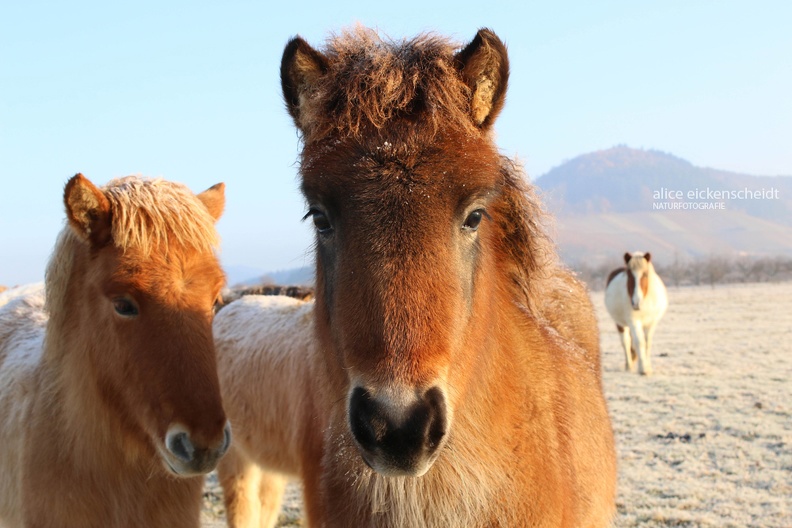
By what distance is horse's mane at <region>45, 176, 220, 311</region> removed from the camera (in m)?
→ 3.23

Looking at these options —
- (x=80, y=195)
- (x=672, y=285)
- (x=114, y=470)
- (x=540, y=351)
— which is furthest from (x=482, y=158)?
(x=672, y=285)

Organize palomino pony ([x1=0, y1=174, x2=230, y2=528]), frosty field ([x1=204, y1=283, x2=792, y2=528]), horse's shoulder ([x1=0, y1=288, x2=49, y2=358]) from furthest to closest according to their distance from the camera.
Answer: frosty field ([x1=204, y1=283, x2=792, y2=528])
horse's shoulder ([x1=0, y1=288, x2=49, y2=358])
palomino pony ([x1=0, y1=174, x2=230, y2=528])

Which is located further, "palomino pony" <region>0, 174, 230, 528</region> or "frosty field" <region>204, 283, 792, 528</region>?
"frosty field" <region>204, 283, 792, 528</region>

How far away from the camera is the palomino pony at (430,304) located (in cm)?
183

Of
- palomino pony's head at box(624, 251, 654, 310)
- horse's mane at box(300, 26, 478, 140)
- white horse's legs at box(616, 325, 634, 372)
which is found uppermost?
horse's mane at box(300, 26, 478, 140)

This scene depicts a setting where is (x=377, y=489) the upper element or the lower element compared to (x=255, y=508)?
upper

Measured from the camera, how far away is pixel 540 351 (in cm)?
277

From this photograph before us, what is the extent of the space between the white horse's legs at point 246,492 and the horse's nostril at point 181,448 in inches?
107

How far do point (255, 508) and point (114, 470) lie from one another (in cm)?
252

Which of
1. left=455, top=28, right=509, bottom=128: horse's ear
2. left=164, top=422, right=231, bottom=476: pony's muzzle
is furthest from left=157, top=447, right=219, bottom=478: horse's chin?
left=455, top=28, right=509, bottom=128: horse's ear

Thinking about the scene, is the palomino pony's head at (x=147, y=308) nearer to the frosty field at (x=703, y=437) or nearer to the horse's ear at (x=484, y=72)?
the horse's ear at (x=484, y=72)

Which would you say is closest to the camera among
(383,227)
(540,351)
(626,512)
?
(383,227)

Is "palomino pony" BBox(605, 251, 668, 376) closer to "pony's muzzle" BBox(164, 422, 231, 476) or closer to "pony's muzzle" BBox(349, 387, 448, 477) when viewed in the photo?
"pony's muzzle" BBox(164, 422, 231, 476)

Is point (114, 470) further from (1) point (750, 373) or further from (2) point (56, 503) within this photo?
(1) point (750, 373)
